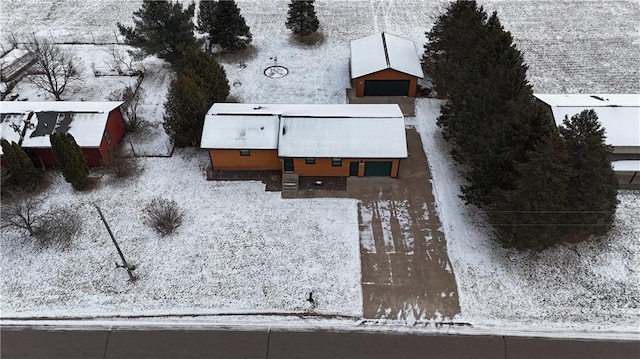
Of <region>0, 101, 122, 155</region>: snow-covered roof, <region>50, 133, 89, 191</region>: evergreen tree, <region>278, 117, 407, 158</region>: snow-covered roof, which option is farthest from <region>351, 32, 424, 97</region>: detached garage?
<region>50, 133, 89, 191</region>: evergreen tree

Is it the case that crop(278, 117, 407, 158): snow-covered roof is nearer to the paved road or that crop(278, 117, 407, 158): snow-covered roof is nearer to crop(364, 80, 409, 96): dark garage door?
crop(364, 80, 409, 96): dark garage door

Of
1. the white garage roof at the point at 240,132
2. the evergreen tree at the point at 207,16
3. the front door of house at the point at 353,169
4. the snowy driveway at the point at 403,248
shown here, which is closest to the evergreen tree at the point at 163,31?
the evergreen tree at the point at 207,16

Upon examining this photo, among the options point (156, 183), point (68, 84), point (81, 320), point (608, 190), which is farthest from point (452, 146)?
point (68, 84)

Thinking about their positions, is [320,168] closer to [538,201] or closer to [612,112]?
[538,201]

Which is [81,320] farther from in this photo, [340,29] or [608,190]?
[340,29]

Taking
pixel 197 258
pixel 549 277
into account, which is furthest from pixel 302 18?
pixel 549 277
